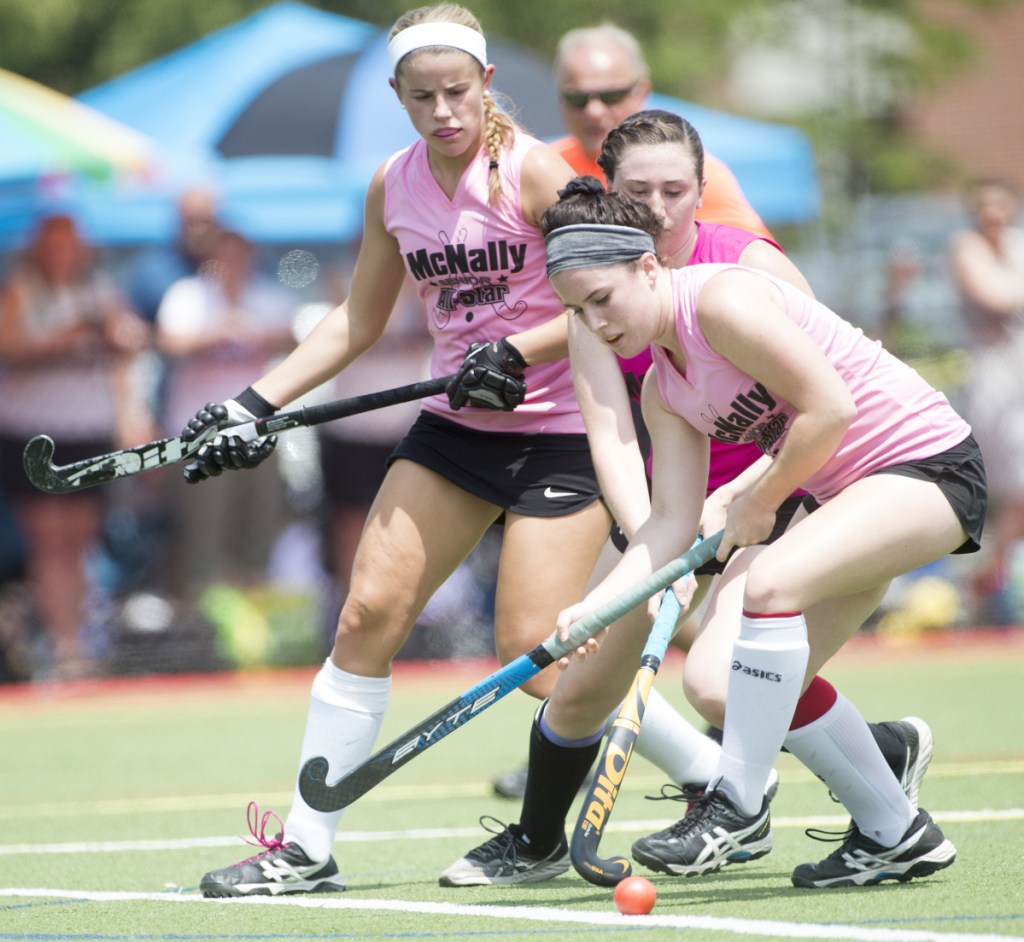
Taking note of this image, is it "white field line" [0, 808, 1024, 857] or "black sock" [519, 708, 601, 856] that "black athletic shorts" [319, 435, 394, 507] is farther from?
"black sock" [519, 708, 601, 856]

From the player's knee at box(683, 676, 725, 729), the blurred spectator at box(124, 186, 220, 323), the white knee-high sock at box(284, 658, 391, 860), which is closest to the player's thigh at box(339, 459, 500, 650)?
the white knee-high sock at box(284, 658, 391, 860)

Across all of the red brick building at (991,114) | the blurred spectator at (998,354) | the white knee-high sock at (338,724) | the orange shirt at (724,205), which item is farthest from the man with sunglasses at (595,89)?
the red brick building at (991,114)

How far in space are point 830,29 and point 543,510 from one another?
16021 millimetres

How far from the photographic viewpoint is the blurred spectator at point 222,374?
32.8ft

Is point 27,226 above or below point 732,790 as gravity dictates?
above

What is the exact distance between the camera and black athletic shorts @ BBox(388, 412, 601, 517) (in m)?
4.45

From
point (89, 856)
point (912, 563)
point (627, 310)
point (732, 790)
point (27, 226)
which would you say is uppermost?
point (27, 226)

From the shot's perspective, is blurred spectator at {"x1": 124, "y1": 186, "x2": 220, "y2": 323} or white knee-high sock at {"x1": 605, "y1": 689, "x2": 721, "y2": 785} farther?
blurred spectator at {"x1": 124, "y1": 186, "x2": 220, "y2": 323}

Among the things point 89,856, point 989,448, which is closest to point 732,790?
point 89,856

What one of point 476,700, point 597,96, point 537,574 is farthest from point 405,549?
point 597,96

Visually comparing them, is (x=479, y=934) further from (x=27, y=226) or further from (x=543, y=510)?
(x=27, y=226)

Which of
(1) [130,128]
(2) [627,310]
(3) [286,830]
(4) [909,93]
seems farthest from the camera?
(4) [909,93]

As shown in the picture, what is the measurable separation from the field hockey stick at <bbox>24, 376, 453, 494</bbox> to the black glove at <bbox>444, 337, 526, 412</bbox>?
0.09 m

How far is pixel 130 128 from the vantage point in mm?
12766
